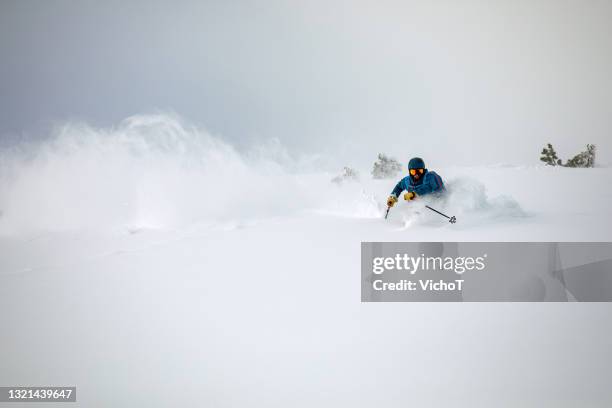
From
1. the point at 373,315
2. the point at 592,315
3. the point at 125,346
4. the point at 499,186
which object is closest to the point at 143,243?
the point at 125,346

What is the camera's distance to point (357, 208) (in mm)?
6855

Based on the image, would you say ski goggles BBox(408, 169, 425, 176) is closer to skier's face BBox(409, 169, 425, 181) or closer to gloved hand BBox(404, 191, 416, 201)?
skier's face BBox(409, 169, 425, 181)

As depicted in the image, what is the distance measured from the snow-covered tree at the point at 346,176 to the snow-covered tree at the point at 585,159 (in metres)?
7.19

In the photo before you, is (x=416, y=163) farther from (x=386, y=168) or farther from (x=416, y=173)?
(x=386, y=168)

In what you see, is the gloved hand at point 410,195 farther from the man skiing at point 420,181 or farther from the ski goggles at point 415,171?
the ski goggles at point 415,171

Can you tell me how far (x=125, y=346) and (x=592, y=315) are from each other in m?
4.05

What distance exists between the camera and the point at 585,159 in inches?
502

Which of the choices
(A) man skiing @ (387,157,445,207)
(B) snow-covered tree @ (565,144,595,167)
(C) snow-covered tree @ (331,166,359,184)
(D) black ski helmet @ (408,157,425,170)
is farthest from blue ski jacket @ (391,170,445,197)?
(B) snow-covered tree @ (565,144,595,167)

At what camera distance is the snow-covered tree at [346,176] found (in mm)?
11570

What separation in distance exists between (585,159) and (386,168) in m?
6.35

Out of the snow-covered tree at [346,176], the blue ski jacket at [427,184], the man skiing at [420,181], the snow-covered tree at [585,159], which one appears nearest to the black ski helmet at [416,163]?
the man skiing at [420,181]

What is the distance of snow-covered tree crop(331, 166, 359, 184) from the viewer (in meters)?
11.6

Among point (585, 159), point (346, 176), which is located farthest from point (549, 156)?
point (346, 176)

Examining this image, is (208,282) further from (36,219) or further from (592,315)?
(36,219)
